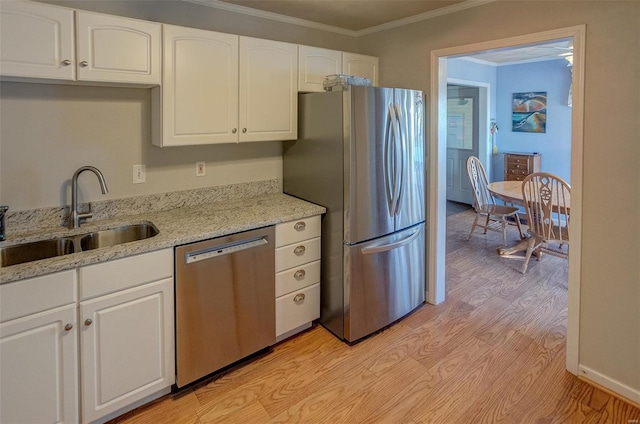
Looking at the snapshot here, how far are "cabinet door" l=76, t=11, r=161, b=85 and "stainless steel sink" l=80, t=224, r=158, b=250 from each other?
32.3 inches

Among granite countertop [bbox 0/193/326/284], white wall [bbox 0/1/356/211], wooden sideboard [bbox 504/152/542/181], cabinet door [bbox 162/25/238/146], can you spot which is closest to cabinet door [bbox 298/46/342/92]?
white wall [bbox 0/1/356/211]

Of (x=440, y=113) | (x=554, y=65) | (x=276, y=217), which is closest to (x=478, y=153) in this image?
(x=554, y=65)

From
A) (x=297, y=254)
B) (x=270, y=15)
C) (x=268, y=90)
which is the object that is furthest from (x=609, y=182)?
(x=270, y=15)

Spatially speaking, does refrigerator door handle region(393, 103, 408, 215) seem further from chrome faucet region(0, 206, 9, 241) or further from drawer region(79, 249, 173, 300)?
chrome faucet region(0, 206, 9, 241)

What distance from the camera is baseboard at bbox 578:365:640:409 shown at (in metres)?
2.04

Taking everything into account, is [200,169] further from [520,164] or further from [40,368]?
[520,164]

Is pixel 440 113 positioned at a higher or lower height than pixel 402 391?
higher

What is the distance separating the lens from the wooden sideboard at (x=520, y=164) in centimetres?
581

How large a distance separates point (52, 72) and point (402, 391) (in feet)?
7.94

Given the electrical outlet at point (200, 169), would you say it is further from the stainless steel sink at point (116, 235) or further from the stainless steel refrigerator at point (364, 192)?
the stainless steel refrigerator at point (364, 192)

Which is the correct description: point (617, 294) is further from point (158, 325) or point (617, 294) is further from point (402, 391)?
point (158, 325)

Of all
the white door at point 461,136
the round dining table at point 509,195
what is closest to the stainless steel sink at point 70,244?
the round dining table at point 509,195

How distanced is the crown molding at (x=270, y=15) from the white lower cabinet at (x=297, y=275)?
1.53 metres

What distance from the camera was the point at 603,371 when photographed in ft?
7.07
